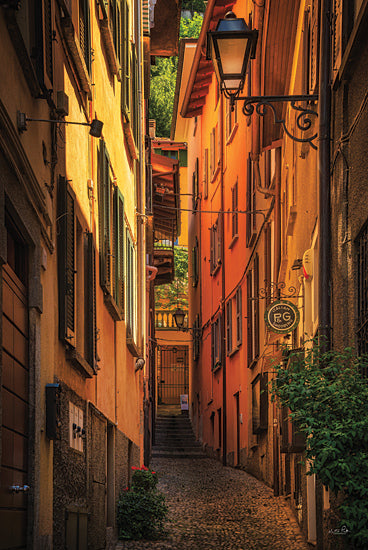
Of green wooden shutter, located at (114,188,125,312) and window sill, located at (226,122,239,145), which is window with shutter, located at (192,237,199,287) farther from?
green wooden shutter, located at (114,188,125,312)

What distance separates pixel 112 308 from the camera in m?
12.0

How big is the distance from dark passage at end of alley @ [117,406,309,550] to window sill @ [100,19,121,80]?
603 centimetres

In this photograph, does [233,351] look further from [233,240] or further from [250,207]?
[250,207]

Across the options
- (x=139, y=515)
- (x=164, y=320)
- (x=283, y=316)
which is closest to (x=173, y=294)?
(x=164, y=320)

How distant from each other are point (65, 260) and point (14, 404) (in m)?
2.06

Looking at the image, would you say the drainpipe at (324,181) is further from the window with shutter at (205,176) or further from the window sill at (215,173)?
the window with shutter at (205,176)

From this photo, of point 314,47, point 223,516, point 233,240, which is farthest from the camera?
point 233,240

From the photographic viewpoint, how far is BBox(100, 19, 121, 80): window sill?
11547 millimetres

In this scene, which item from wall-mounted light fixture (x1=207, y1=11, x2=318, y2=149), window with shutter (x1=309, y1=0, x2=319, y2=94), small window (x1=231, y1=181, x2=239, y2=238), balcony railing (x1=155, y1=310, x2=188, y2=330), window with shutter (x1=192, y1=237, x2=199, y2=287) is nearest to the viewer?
wall-mounted light fixture (x1=207, y1=11, x2=318, y2=149)

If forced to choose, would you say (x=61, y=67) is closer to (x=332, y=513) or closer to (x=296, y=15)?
(x=332, y=513)

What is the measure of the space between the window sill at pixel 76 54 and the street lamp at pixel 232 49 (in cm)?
121

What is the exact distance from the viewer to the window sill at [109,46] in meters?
11.5

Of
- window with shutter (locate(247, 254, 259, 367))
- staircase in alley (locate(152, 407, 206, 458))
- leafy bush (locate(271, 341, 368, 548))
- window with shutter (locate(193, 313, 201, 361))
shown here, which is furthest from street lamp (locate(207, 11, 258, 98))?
window with shutter (locate(193, 313, 201, 361))

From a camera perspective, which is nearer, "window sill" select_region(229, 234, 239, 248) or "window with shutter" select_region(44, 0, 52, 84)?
"window with shutter" select_region(44, 0, 52, 84)
